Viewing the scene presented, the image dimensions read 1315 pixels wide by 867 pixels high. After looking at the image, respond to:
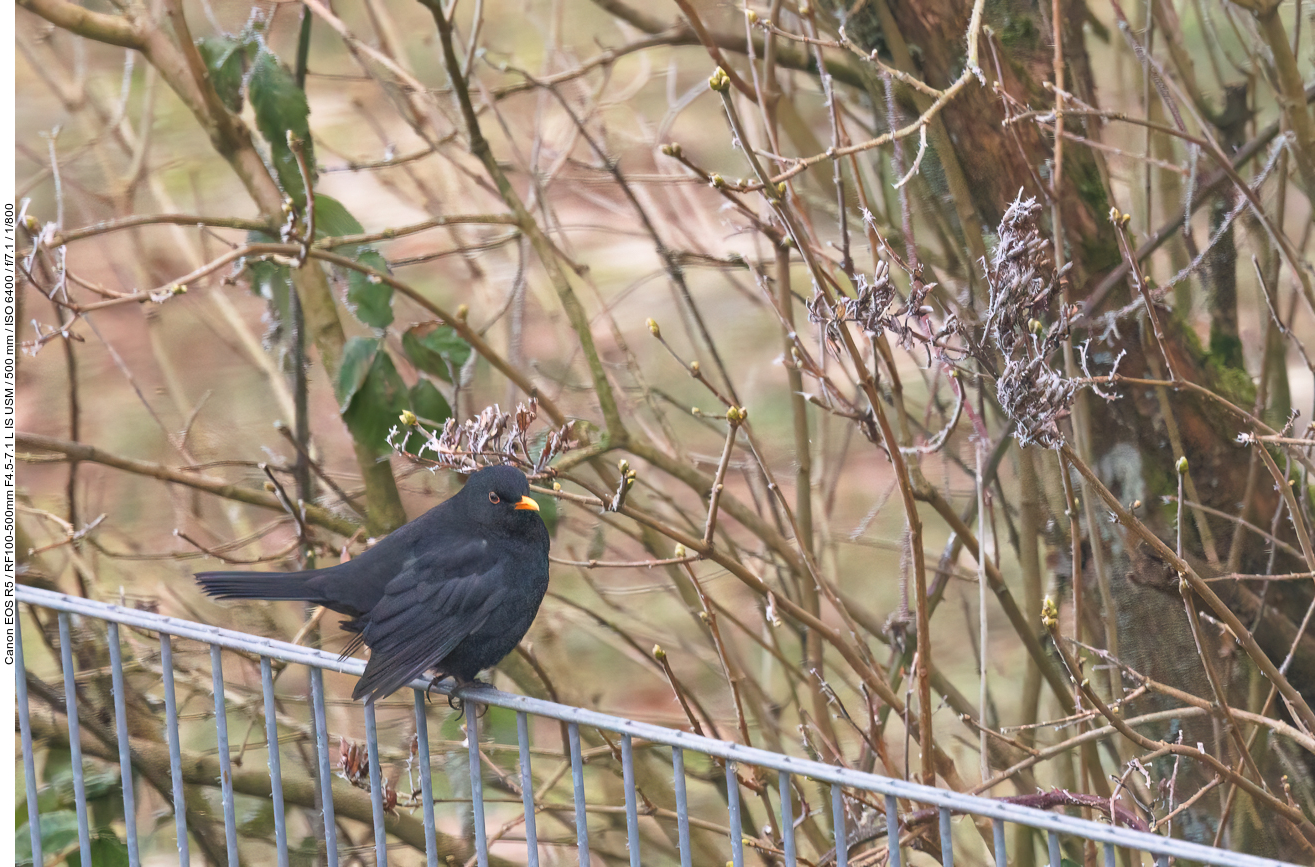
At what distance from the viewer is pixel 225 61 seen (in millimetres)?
2709

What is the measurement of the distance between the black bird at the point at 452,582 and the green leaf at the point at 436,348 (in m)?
0.64

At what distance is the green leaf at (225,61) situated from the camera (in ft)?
8.91

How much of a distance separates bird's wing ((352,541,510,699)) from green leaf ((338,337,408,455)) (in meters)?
0.73

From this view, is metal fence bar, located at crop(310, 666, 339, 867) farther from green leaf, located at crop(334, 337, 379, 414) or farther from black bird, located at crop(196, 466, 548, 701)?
green leaf, located at crop(334, 337, 379, 414)

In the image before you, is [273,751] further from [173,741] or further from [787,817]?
[787,817]

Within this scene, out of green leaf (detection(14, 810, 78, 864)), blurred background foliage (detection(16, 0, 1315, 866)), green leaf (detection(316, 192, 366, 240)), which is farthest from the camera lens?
green leaf (detection(316, 192, 366, 240))

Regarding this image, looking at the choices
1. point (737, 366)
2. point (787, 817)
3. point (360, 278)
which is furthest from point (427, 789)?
point (737, 366)

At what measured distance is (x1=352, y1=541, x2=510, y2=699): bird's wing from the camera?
5.68 ft

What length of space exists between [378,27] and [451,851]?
1.90 metres

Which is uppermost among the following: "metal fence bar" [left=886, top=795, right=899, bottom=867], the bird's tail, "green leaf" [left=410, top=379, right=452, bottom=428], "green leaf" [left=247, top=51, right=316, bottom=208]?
"green leaf" [left=247, top=51, right=316, bottom=208]

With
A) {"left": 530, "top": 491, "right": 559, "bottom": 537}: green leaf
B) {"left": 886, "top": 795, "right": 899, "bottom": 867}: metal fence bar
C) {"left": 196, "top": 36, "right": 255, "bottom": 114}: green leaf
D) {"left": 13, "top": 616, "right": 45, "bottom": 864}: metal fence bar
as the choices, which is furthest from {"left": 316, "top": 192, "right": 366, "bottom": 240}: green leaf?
{"left": 886, "top": 795, "right": 899, "bottom": 867}: metal fence bar

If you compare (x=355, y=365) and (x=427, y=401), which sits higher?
(x=355, y=365)

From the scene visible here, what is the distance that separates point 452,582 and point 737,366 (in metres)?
1.76

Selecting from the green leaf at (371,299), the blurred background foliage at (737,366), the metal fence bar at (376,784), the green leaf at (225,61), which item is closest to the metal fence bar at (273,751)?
the metal fence bar at (376,784)
